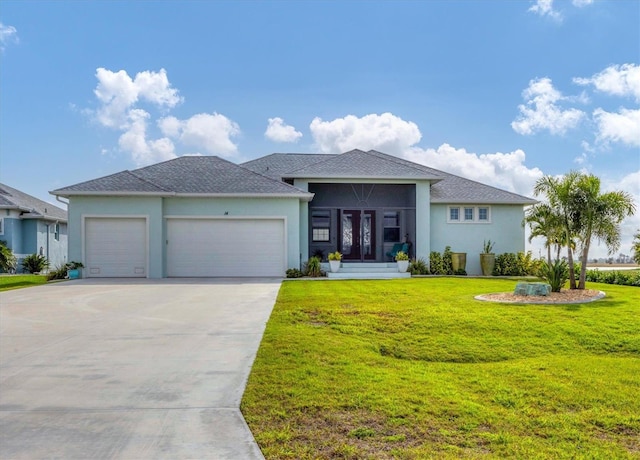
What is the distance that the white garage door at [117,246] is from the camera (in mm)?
19594

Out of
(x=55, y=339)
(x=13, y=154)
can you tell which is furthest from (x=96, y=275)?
(x=55, y=339)

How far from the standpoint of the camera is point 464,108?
60.0 ft

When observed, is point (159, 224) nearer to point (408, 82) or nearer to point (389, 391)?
point (408, 82)

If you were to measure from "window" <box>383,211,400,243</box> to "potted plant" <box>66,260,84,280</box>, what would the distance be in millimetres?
13990

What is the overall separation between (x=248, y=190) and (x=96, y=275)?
722 cm

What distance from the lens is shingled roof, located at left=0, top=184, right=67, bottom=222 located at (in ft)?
86.3

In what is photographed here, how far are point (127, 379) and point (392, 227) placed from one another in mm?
19635

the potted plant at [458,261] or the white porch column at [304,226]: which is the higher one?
the white porch column at [304,226]

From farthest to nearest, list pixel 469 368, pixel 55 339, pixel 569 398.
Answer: pixel 55 339 → pixel 469 368 → pixel 569 398

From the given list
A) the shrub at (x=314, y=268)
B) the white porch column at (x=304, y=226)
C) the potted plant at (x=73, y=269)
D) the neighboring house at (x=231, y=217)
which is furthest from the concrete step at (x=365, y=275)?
the potted plant at (x=73, y=269)

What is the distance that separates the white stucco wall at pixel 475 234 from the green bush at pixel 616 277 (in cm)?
347

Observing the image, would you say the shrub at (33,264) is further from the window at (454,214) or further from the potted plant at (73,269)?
the window at (454,214)

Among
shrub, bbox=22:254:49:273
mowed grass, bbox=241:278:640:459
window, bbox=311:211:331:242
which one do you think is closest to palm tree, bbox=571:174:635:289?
mowed grass, bbox=241:278:640:459

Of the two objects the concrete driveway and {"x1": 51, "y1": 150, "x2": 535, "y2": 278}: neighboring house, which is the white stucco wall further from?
the concrete driveway
